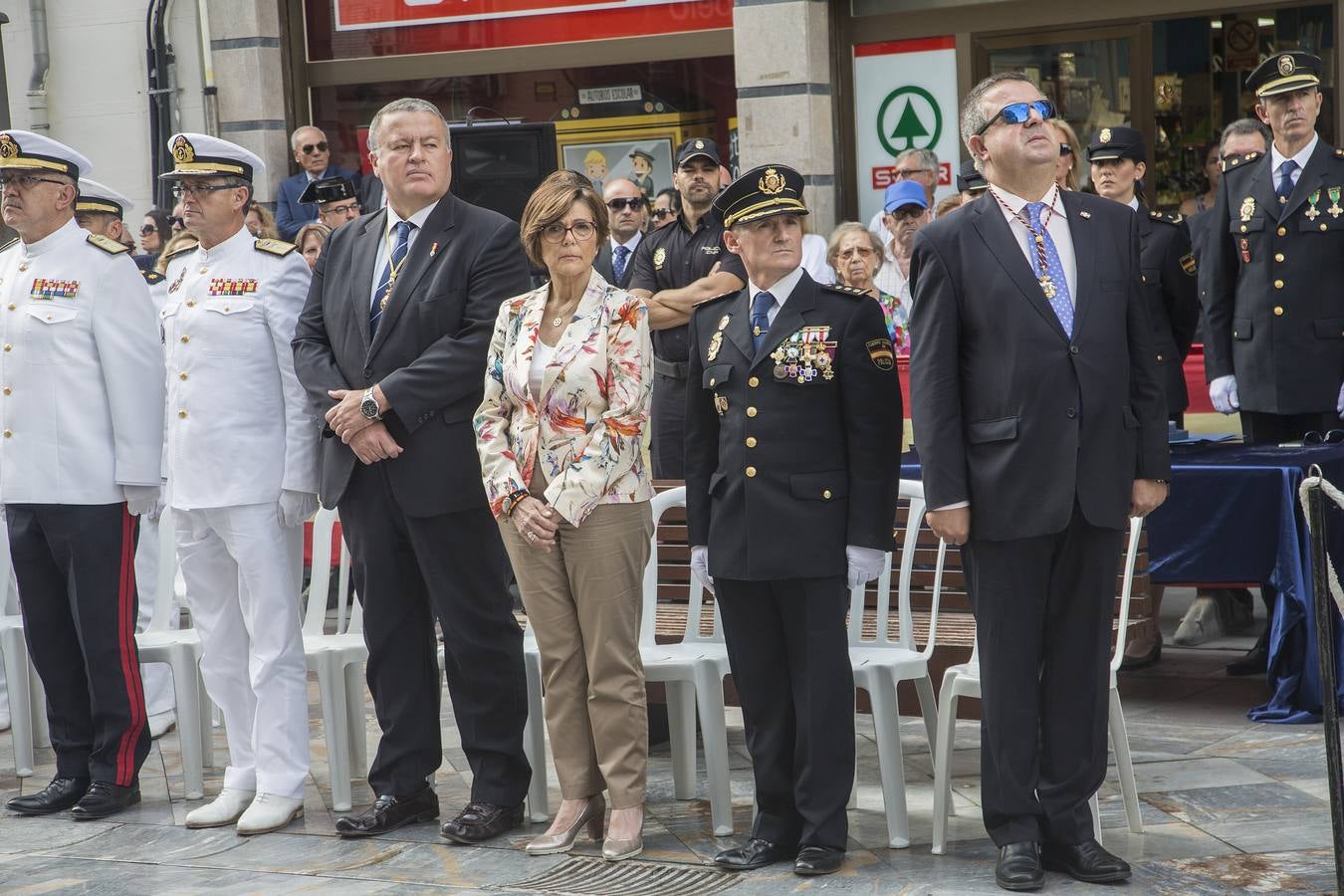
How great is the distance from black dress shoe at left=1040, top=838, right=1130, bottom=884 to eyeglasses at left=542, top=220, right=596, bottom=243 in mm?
2047

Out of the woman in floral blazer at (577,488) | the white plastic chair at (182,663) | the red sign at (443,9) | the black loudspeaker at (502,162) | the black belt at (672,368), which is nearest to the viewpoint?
the woman in floral blazer at (577,488)

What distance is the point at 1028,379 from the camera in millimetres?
4430

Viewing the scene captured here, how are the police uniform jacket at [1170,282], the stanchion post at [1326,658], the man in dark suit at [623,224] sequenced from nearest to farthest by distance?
the stanchion post at [1326,658]
the police uniform jacket at [1170,282]
the man in dark suit at [623,224]

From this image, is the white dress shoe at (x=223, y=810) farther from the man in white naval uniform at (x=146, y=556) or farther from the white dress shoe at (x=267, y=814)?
the man in white naval uniform at (x=146, y=556)

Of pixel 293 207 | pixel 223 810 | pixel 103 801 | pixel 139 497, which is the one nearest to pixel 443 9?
pixel 293 207

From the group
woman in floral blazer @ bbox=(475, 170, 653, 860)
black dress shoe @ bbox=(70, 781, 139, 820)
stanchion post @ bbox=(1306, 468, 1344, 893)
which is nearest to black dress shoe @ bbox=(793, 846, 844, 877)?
woman in floral blazer @ bbox=(475, 170, 653, 860)

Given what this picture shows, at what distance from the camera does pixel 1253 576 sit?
6.18m

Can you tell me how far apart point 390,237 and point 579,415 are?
910 mm

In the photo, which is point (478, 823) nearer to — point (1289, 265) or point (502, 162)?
point (1289, 265)

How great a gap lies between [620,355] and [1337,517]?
109 inches

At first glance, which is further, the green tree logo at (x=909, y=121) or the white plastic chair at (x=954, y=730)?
the green tree logo at (x=909, y=121)

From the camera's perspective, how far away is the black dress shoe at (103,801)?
223 inches

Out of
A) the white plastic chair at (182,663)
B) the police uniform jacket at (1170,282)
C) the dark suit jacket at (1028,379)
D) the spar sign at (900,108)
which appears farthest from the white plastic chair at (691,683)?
the spar sign at (900,108)

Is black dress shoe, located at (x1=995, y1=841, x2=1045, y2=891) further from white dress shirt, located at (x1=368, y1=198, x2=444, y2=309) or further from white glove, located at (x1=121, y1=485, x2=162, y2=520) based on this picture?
white glove, located at (x1=121, y1=485, x2=162, y2=520)
